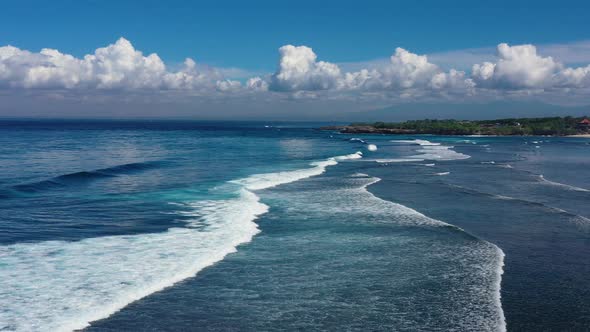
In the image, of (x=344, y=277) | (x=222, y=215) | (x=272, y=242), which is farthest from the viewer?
(x=222, y=215)

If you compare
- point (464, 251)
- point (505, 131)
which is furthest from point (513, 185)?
point (505, 131)

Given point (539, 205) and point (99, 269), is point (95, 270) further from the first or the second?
point (539, 205)

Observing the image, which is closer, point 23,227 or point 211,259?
point 211,259

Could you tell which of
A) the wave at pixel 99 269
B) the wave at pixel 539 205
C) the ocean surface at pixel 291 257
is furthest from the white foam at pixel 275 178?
the wave at pixel 539 205

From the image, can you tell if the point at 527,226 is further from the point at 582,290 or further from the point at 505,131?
the point at 505,131

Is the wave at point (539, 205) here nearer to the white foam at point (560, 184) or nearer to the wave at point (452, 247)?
the wave at point (452, 247)

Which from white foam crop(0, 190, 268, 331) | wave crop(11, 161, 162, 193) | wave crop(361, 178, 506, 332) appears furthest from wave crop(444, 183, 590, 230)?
wave crop(11, 161, 162, 193)
